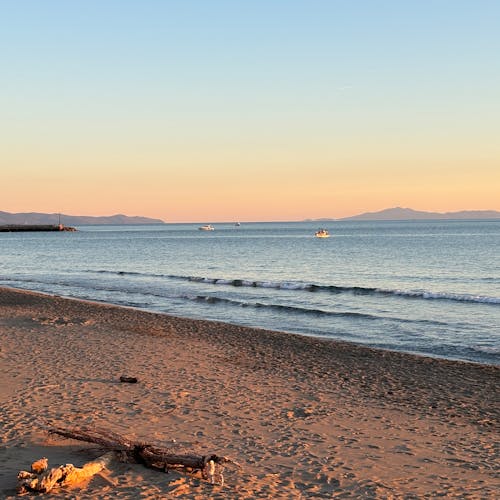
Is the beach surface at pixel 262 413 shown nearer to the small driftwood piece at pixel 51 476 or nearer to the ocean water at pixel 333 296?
the small driftwood piece at pixel 51 476

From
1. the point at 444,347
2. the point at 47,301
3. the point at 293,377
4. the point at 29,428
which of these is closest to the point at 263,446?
the point at 29,428

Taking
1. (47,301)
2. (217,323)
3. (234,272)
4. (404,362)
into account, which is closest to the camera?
(404,362)

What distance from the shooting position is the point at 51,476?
6750 mm

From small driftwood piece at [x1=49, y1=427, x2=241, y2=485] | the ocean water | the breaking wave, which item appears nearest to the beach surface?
small driftwood piece at [x1=49, y1=427, x2=241, y2=485]

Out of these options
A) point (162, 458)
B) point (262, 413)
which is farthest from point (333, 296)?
point (162, 458)

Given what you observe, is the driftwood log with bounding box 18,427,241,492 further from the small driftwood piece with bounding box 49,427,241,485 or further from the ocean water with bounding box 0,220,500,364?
the ocean water with bounding box 0,220,500,364

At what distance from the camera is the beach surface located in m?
7.26

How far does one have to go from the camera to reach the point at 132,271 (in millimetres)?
52562

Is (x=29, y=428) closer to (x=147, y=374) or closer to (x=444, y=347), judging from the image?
(x=147, y=374)

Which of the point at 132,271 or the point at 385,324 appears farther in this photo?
the point at 132,271

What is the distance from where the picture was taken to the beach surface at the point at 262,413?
726 centimetres

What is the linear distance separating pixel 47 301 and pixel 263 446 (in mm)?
23610

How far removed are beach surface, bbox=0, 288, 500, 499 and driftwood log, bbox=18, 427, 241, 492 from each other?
0.14 meters

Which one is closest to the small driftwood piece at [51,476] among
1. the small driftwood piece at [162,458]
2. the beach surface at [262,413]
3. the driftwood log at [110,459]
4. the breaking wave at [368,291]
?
the driftwood log at [110,459]
